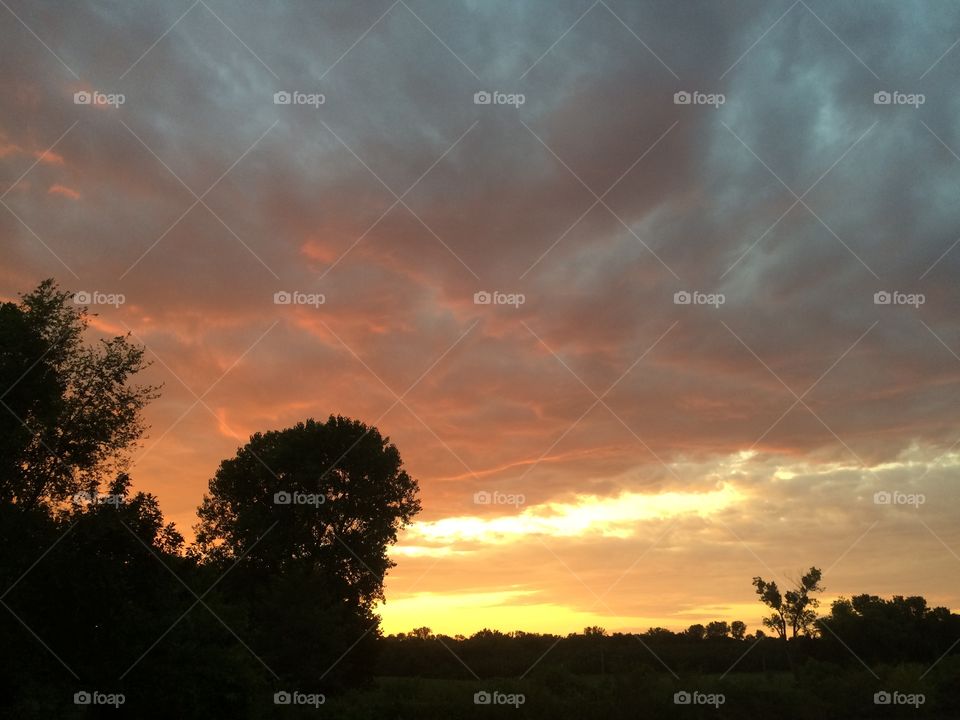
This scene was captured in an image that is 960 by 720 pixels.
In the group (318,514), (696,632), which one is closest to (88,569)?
(318,514)

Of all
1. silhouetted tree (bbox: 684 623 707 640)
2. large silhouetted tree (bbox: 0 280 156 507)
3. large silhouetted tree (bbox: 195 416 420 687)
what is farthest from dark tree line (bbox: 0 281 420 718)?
silhouetted tree (bbox: 684 623 707 640)

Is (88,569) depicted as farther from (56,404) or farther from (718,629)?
(718,629)

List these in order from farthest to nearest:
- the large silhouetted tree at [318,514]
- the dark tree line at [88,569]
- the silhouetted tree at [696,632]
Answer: the silhouetted tree at [696,632]
the large silhouetted tree at [318,514]
the dark tree line at [88,569]

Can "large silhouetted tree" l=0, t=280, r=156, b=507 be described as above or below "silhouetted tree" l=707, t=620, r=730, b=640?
above

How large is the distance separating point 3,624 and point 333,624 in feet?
57.9

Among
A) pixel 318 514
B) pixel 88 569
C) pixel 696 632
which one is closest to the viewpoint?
pixel 88 569

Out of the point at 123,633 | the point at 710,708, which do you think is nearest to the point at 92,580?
the point at 123,633

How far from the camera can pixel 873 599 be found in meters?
73.0

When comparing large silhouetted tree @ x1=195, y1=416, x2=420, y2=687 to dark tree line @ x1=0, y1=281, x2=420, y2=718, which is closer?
dark tree line @ x1=0, y1=281, x2=420, y2=718

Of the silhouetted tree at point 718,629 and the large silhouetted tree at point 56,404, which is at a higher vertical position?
the large silhouetted tree at point 56,404

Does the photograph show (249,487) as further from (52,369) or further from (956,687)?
(956,687)

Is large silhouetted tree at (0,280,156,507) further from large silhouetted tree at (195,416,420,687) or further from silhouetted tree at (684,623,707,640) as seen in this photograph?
silhouetted tree at (684,623,707,640)

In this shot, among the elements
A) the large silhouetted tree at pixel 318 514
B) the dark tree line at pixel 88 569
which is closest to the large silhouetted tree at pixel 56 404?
the dark tree line at pixel 88 569

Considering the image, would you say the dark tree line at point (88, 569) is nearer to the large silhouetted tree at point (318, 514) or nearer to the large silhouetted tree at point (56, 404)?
the large silhouetted tree at point (56, 404)
